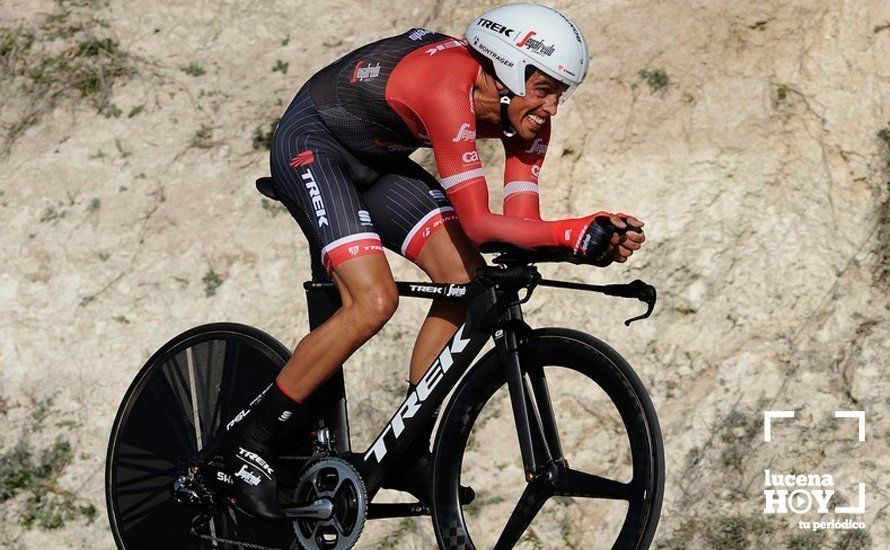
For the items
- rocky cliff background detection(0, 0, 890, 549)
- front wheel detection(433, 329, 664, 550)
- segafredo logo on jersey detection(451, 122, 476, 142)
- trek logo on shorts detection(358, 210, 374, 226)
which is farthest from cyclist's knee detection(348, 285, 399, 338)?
rocky cliff background detection(0, 0, 890, 549)

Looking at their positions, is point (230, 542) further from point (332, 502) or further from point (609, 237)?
point (609, 237)

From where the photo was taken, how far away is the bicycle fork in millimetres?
3996

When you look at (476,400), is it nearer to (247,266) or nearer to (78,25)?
(247,266)

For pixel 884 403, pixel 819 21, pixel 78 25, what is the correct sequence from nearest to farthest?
pixel 884 403 → pixel 819 21 → pixel 78 25

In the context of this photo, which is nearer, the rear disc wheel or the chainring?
the chainring

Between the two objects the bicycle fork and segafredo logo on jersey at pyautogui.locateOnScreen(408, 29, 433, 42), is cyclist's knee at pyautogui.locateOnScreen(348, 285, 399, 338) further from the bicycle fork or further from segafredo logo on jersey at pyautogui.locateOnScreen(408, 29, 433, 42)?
segafredo logo on jersey at pyautogui.locateOnScreen(408, 29, 433, 42)

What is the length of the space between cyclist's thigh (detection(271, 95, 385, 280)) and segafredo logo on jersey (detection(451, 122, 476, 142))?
53 cm

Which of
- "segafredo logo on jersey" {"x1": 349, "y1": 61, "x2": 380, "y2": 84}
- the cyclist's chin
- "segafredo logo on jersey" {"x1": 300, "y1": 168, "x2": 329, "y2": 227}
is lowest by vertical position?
"segafredo logo on jersey" {"x1": 300, "y1": 168, "x2": 329, "y2": 227}

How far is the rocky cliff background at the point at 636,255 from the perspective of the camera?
5.91 metres

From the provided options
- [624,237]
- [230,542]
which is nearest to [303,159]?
[624,237]

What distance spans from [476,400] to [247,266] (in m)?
2.66

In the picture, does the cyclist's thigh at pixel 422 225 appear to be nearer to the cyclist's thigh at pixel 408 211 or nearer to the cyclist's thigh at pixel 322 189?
the cyclist's thigh at pixel 408 211

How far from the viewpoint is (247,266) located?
21.5ft

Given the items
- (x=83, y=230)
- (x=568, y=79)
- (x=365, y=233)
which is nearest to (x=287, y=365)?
(x=365, y=233)
